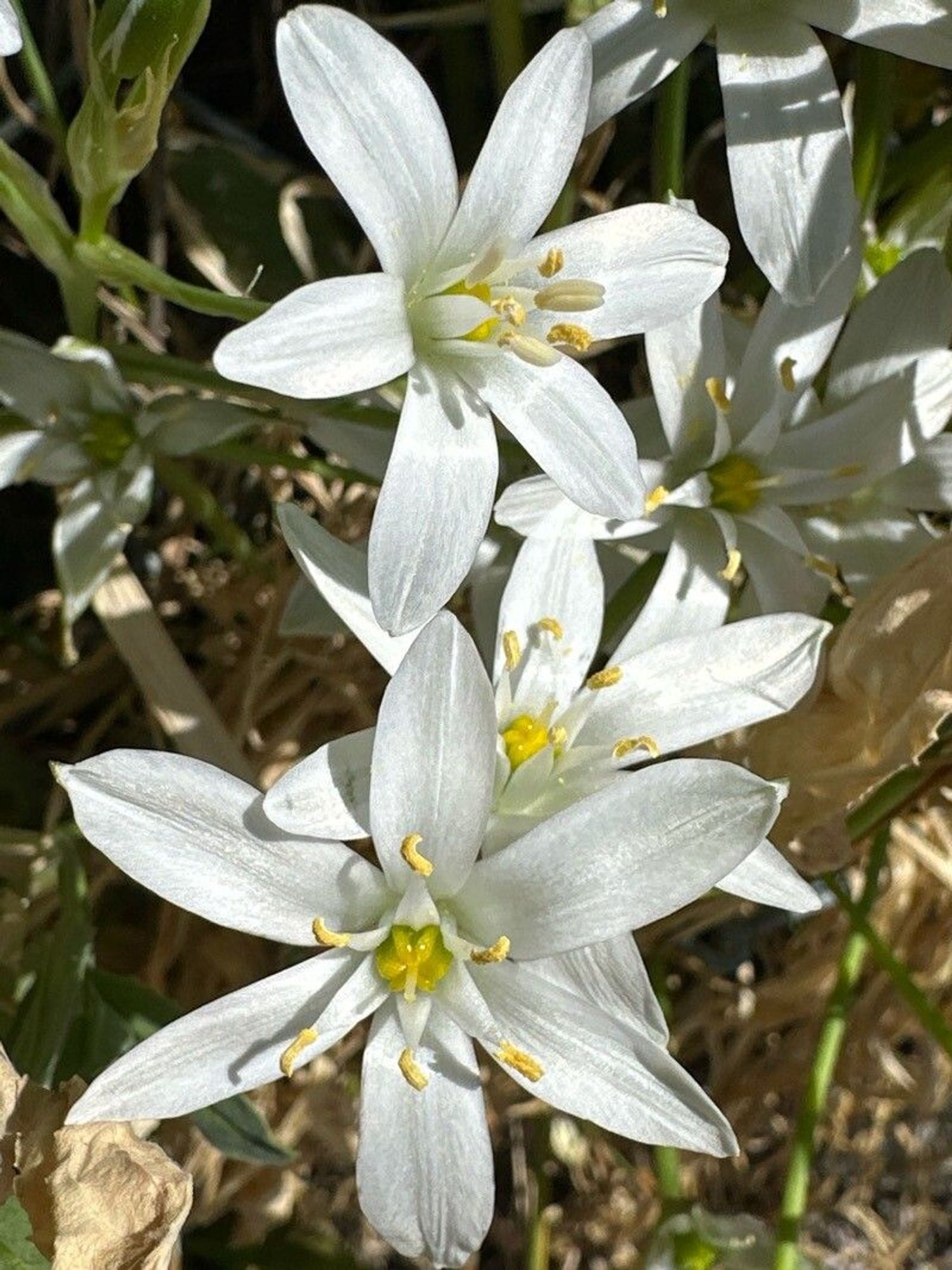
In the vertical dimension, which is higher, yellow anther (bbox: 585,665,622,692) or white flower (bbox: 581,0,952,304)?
white flower (bbox: 581,0,952,304)

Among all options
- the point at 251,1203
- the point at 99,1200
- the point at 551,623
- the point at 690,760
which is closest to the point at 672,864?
the point at 690,760

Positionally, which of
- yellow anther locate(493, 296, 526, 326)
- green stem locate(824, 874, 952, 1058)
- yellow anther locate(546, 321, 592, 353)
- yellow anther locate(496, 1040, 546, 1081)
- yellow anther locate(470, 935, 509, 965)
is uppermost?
yellow anther locate(493, 296, 526, 326)

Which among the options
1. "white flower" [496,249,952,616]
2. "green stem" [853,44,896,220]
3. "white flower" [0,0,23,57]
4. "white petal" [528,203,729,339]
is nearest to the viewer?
"white flower" [0,0,23,57]

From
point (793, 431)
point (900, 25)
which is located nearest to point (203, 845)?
point (793, 431)

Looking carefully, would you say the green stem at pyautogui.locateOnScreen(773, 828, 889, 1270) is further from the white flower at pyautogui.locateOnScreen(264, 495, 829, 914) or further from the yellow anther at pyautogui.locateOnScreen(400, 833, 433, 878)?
the yellow anther at pyautogui.locateOnScreen(400, 833, 433, 878)

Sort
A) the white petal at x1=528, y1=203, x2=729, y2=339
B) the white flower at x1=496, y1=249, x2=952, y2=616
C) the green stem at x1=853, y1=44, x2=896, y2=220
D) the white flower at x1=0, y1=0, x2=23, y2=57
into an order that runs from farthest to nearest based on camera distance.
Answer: the green stem at x1=853, y1=44, x2=896, y2=220, the white flower at x1=496, y1=249, x2=952, y2=616, the white petal at x1=528, y1=203, x2=729, y2=339, the white flower at x1=0, y1=0, x2=23, y2=57

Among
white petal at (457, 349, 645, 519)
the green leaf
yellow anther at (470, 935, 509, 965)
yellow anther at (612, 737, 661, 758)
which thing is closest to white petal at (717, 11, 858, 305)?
white petal at (457, 349, 645, 519)

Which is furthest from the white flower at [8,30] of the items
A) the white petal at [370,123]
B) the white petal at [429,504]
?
the white petal at [429,504]

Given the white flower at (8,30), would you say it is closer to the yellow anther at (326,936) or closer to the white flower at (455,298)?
the white flower at (455,298)
